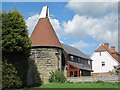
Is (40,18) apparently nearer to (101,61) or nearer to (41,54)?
(41,54)

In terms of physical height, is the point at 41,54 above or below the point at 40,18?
below

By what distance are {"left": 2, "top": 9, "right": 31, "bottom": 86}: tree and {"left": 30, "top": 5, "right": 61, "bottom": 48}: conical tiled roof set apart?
7386 millimetres

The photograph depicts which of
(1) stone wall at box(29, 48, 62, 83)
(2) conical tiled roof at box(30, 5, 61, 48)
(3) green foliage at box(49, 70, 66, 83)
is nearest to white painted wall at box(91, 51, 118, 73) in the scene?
(2) conical tiled roof at box(30, 5, 61, 48)

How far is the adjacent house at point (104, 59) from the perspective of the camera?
219 feet

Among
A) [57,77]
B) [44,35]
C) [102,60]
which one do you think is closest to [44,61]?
[57,77]

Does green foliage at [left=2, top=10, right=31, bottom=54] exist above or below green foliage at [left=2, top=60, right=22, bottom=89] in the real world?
above

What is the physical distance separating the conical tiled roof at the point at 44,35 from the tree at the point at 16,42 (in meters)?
7.39

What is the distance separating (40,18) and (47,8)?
240 centimetres

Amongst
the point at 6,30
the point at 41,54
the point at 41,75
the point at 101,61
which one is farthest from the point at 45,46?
the point at 101,61

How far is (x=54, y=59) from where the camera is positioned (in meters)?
40.5

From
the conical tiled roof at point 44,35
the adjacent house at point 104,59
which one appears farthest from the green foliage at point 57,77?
the adjacent house at point 104,59

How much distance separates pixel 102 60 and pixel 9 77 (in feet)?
132

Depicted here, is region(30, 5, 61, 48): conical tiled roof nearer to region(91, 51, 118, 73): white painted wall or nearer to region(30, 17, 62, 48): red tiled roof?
region(30, 17, 62, 48): red tiled roof

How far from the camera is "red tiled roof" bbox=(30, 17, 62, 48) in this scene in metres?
41.3
